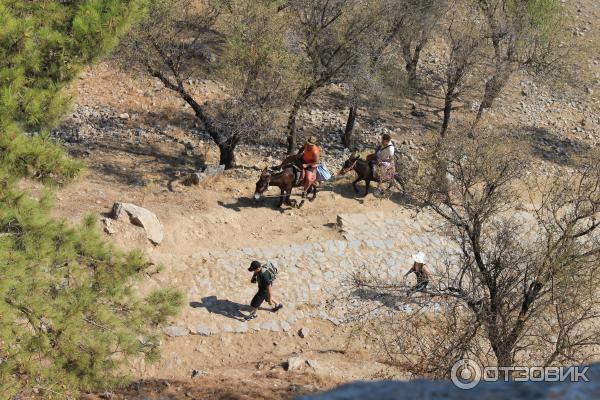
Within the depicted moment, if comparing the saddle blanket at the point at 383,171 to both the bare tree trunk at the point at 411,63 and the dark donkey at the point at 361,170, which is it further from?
the bare tree trunk at the point at 411,63

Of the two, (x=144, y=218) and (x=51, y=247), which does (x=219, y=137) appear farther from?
(x=51, y=247)

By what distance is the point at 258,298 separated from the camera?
40.8 ft

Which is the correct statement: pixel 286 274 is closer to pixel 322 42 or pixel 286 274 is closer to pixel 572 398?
pixel 322 42

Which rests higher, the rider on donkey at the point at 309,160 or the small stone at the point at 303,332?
the rider on donkey at the point at 309,160

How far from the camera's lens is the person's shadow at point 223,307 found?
12719mm

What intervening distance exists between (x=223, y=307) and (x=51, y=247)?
515cm

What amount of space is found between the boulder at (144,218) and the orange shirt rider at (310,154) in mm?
4320

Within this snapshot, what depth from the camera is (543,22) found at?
22812 mm

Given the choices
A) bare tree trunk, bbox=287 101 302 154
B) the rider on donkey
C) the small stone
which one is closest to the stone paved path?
the small stone

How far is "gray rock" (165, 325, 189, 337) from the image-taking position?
39.3ft

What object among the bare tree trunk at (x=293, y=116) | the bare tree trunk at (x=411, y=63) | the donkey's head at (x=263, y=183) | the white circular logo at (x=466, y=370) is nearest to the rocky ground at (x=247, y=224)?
the donkey's head at (x=263, y=183)

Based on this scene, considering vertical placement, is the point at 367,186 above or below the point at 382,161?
below

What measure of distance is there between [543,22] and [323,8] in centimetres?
965
